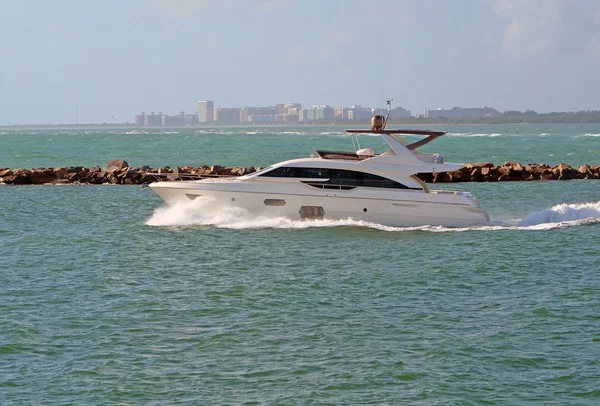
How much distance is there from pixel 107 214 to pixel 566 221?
536 inches

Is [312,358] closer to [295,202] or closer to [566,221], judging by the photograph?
[295,202]

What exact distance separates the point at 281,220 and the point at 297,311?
28.6 ft

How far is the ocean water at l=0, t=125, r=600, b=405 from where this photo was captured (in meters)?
12.0

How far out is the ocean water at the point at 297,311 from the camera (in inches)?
473

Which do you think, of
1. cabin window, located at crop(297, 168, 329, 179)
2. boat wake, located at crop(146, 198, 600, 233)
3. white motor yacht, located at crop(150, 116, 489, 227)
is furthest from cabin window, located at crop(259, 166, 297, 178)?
boat wake, located at crop(146, 198, 600, 233)

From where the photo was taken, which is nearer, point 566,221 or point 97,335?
point 97,335

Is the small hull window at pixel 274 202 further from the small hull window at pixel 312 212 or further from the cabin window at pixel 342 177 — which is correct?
the cabin window at pixel 342 177

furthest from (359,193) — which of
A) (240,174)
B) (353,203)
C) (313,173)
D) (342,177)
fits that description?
(240,174)

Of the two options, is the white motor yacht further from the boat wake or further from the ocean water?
the ocean water

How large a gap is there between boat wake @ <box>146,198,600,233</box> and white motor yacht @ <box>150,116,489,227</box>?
164 millimetres

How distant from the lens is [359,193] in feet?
78.2

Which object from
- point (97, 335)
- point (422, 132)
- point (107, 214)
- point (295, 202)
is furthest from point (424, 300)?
point (107, 214)

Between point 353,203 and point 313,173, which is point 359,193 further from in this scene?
point 313,173

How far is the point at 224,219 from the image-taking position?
24672mm
